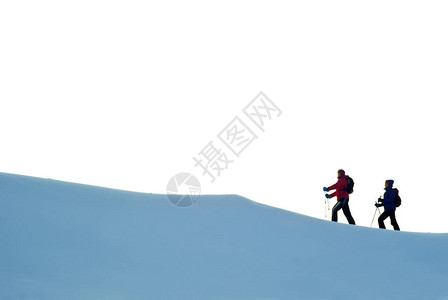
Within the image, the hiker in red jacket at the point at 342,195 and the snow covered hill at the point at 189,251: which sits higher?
the hiker in red jacket at the point at 342,195

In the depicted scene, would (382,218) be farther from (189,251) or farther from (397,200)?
(189,251)

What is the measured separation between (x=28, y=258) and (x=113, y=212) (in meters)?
2.04

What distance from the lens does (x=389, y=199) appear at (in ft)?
39.7

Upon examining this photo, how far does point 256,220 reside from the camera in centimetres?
972

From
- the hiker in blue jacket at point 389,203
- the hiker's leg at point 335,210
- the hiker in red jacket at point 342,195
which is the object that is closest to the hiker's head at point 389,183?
the hiker in blue jacket at point 389,203

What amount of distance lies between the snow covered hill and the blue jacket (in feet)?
6.02

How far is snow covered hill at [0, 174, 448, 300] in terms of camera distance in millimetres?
6808

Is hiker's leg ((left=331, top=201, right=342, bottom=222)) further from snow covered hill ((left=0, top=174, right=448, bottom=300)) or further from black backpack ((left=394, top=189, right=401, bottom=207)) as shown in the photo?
snow covered hill ((left=0, top=174, right=448, bottom=300))

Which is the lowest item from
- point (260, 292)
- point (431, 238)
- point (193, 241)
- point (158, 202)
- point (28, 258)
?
point (28, 258)

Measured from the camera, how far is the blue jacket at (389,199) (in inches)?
476

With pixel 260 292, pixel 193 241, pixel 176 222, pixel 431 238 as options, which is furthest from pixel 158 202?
pixel 431 238

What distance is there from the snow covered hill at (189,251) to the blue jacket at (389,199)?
1836 mm

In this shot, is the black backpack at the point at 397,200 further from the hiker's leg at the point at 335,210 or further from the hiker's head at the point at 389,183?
the hiker's leg at the point at 335,210

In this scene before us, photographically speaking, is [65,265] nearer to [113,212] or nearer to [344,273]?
[113,212]
